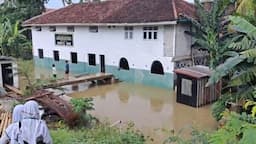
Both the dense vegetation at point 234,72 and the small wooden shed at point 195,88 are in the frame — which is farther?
the small wooden shed at point 195,88

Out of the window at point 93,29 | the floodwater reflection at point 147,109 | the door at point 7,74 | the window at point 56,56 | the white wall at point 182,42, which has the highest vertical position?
the window at point 93,29

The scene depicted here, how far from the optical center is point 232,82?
9.66 m

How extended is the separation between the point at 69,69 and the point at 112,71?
4.68 meters

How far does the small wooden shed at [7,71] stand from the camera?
1723 cm

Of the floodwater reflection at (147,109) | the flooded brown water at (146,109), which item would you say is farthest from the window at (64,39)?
the floodwater reflection at (147,109)

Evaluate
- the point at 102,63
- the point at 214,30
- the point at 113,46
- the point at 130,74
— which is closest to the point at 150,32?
the point at 130,74

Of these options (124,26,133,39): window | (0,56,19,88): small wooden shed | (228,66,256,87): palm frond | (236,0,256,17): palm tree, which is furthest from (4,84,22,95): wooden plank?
(236,0,256,17): palm tree

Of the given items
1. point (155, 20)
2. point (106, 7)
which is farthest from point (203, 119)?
point (106, 7)

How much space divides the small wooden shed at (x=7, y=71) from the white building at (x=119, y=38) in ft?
23.4

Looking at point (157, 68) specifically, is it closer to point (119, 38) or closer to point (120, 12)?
point (119, 38)

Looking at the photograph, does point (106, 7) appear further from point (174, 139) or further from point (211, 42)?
point (174, 139)

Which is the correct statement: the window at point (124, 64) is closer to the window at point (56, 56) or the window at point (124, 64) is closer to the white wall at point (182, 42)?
the white wall at point (182, 42)

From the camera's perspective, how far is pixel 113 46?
2291 centimetres

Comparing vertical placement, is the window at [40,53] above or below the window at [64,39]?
below
